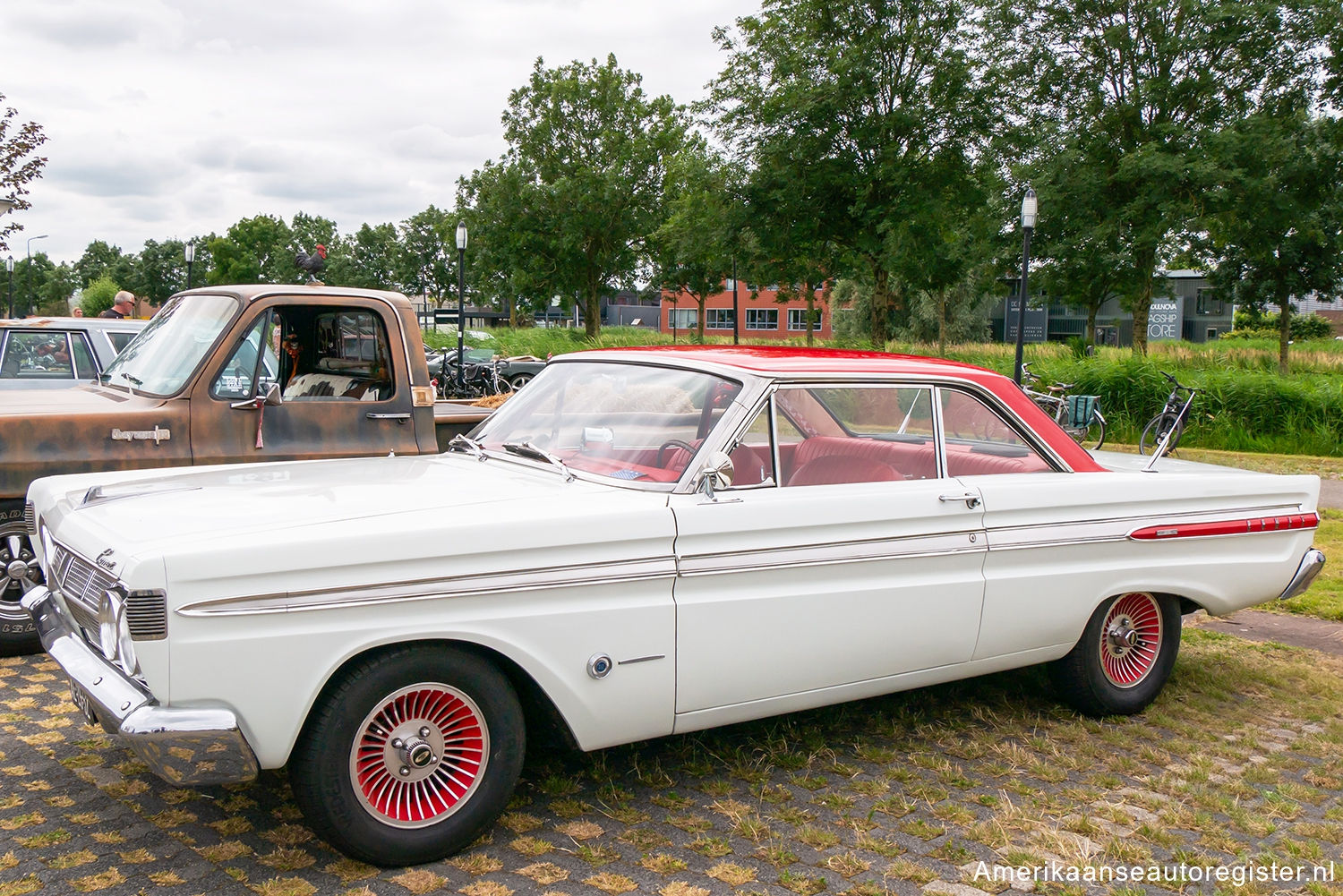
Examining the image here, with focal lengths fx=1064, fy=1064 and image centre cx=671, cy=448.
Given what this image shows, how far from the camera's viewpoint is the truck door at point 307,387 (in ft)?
18.6

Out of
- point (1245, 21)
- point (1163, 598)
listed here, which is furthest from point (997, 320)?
point (1163, 598)

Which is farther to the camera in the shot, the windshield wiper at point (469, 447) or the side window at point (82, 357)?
the side window at point (82, 357)

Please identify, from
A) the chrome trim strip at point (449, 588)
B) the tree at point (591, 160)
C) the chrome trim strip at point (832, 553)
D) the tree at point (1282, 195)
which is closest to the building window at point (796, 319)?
the tree at point (591, 160)

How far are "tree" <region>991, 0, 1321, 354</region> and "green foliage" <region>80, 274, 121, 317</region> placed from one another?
6526 centimetres

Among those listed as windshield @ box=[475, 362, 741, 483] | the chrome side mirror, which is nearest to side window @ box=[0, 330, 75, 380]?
windshield @ box=[475, 362, 741, 483]

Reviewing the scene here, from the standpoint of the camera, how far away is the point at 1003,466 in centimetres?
454

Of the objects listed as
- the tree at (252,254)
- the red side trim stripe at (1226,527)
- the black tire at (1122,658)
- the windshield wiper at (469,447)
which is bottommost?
the black tire at (1122,658)

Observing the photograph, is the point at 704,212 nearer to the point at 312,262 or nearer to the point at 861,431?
the point at 312,262

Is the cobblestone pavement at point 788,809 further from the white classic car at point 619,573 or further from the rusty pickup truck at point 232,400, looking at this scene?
the rusty pickup truck at point 232,400

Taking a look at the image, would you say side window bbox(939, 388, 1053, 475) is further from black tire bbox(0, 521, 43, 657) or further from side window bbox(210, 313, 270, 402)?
black tire bbox(0, 521, 43, 657)

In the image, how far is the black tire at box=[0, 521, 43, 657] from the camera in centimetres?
518

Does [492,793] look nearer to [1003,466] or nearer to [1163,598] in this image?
[1003,466]

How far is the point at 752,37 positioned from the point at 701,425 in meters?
25.0

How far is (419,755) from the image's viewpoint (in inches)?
124
